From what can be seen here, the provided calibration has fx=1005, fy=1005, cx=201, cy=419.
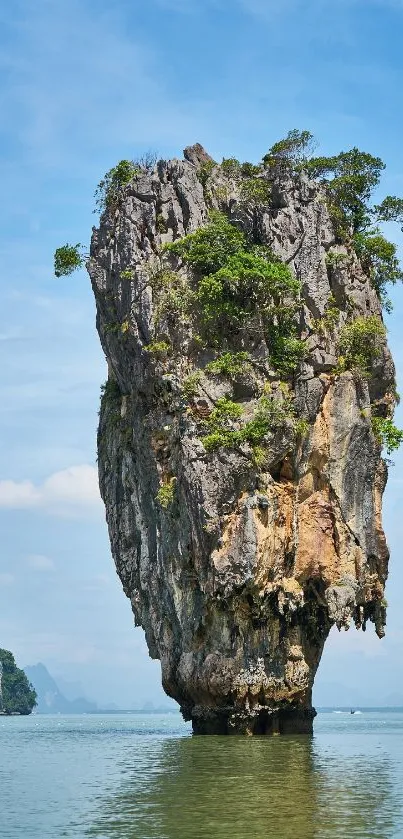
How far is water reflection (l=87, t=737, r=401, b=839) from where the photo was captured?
13.1m

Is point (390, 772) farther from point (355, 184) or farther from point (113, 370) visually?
point (355, 184)

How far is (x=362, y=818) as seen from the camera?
14.1m

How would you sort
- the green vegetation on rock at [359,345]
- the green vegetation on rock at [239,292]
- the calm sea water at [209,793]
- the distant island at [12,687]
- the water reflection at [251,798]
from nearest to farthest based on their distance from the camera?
the water reflection at [251,798] < the calm sea water at [209,793] < the green vegetation on rock at [239,292] < the green vegetation on rock at [359,345] < the distant island at [12,687]

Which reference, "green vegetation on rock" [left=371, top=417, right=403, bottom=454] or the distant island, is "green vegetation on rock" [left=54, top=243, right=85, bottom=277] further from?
the distant island

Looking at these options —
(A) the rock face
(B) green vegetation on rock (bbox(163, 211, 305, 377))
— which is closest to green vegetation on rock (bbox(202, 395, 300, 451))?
(A) the rock face

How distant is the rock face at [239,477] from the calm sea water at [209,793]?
260 cm

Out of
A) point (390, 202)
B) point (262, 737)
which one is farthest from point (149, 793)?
point (390, 202)

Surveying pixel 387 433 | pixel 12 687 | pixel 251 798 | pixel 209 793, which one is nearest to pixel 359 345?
pixel 387 433

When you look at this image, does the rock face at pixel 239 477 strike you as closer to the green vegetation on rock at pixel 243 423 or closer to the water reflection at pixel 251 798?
the green vegetation on rock at pixel 243 423

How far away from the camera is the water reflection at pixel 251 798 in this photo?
13.1m

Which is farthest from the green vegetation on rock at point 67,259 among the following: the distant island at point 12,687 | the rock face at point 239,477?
the distant island at point 12,687

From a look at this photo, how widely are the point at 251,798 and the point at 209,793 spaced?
2.82 feet

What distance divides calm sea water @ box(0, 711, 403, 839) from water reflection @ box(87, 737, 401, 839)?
0.02 m

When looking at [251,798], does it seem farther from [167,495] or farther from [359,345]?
[359,345]
